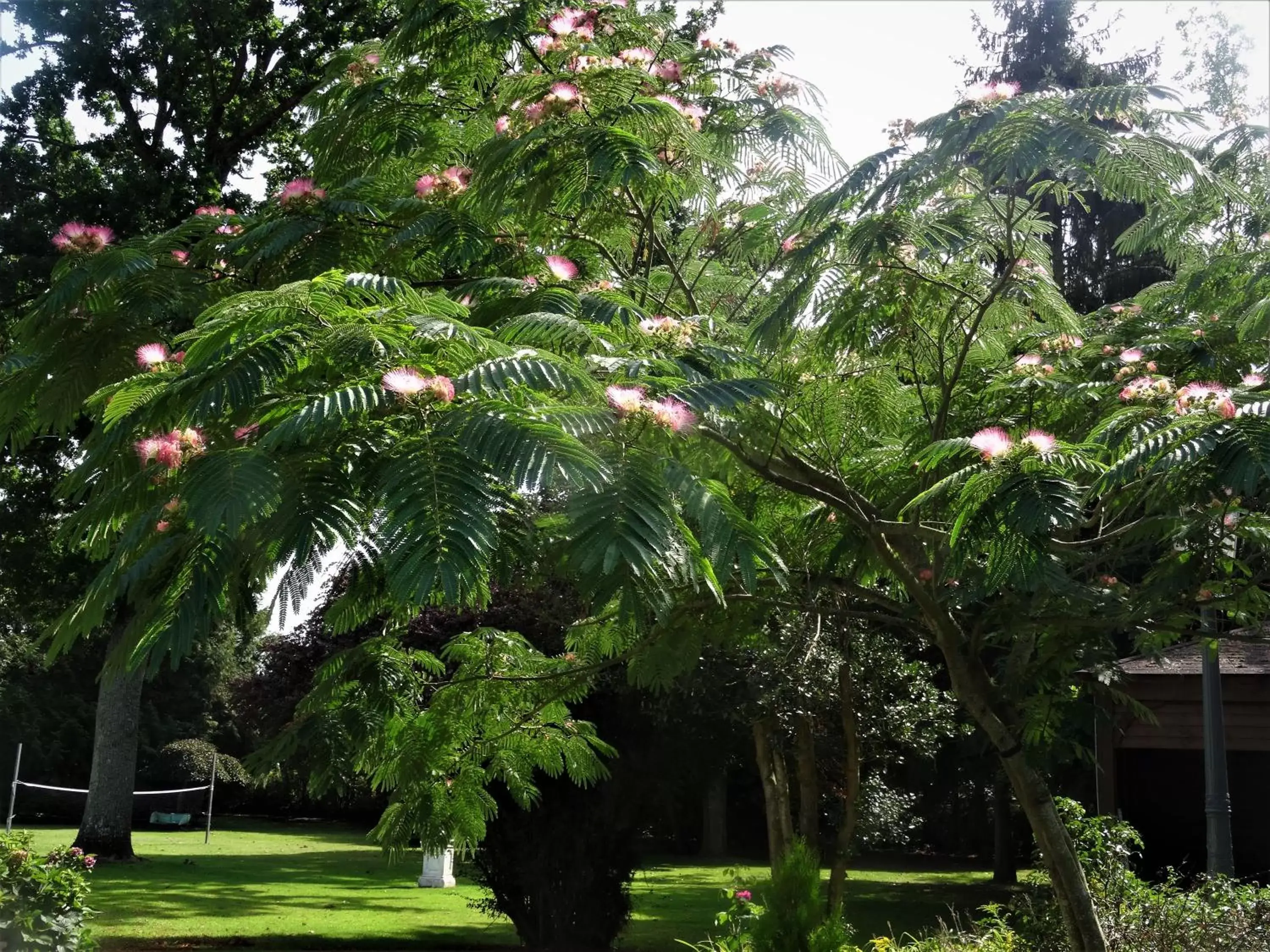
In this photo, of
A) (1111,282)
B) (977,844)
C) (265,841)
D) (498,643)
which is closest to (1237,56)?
(1111,282)

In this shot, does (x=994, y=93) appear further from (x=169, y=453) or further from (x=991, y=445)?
(x=169, y=453)

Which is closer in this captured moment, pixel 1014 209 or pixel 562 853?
pixel 1014 209

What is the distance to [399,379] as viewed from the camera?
3.16 meters

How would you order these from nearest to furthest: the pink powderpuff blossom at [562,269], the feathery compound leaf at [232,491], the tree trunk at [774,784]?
the feathery compound leaf at [232,491] < the pink powderpuff blossom at [562,269] < the tree trunk at [774,784]

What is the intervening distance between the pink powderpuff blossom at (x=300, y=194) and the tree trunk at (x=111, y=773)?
50.6 feet

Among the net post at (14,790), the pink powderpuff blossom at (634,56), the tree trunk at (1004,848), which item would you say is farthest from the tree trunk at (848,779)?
the tree trunk at (1004,848)

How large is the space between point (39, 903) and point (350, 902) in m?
9.75

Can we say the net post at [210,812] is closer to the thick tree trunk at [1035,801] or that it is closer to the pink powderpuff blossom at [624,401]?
the thick tree trunk at [1035,801]

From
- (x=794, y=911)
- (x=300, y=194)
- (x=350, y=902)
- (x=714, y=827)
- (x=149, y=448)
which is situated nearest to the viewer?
(x=149, y=448)

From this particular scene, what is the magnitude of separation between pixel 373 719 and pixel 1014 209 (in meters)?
4.36

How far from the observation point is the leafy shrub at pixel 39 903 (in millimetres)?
7434

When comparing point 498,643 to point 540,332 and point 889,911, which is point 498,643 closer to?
point 540,332

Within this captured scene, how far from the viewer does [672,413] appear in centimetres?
343

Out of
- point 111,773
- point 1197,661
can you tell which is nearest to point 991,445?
point 1197,661
